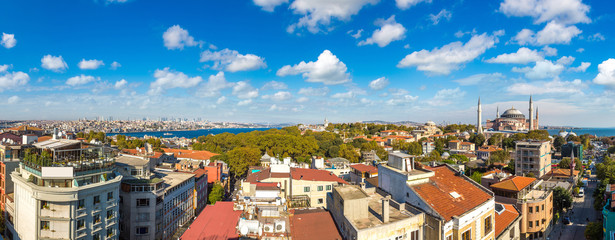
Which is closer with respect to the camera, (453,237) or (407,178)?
(453,237)

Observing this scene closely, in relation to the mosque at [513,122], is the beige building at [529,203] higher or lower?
lower

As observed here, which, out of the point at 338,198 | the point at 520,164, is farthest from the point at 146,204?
the point at 520,164

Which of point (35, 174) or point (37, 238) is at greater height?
point (35, 174)

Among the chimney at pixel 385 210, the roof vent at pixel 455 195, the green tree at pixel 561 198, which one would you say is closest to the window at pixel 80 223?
the chimney at pixel 385 210

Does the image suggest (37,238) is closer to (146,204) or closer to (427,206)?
(146,204)

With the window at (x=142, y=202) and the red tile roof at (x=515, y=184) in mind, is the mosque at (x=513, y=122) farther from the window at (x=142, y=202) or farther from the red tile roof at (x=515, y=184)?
the window at (x=142, y=202)

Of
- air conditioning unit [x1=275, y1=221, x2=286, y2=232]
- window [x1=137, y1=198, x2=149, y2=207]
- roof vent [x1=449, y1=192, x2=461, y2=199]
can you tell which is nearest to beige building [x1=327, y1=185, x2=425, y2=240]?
air conditioning unit [x1=275, y1=221, x2=286, y2=232]
